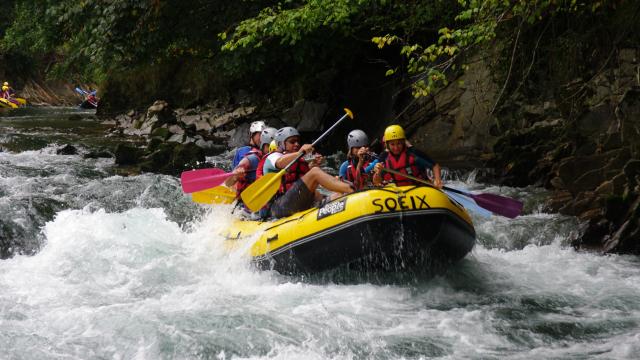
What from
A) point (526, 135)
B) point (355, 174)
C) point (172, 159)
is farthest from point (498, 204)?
point (172, 159)

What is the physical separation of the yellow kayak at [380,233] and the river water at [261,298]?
24 centimetres

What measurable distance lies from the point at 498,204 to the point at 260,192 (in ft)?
7.03

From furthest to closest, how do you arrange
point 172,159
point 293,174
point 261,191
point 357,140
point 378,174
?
point 172,159, point 357,140, point 293,174, point 261,191, point 378,174

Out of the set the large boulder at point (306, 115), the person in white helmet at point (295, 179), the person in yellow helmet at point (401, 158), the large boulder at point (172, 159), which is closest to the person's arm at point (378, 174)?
the person in yellow helmet at point (401, 158)

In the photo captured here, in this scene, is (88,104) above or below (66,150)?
above

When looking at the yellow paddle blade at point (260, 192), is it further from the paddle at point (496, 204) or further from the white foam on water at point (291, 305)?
the paddle at point (496, 204)

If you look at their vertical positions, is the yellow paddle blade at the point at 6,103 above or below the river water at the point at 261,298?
above

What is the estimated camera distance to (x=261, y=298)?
5.63 metres

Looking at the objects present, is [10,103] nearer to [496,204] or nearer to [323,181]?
[323,181]

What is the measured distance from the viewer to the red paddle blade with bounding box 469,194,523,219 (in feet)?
21.0

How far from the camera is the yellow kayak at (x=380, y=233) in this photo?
17.9 feet

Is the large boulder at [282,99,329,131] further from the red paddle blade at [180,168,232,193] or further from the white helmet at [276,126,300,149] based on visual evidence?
the white helmet at [276,126,300,149]

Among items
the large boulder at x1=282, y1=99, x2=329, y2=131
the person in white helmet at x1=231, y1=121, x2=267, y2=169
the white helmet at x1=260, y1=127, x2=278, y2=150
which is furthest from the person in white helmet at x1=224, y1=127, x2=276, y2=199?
the large boulder at x1=282, y1=99, x2=329, y2=131

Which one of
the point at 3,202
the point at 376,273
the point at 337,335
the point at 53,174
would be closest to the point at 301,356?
the point at 337,335
